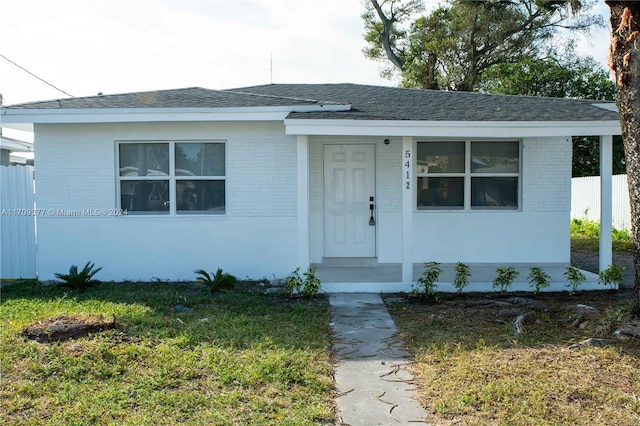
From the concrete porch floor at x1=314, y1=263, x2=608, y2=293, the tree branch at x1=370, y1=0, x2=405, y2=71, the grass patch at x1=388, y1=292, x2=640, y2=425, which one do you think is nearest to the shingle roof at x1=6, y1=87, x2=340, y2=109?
the concrete porch floor at x1=314, y1=263, x2=608, y2=293

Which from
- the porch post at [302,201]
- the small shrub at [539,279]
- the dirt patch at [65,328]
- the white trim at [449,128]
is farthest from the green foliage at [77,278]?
the small shrub at [539,279]

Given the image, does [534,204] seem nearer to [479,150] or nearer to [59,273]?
[479,150]

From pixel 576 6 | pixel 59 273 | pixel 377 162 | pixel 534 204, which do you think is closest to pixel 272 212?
pixel 377 162

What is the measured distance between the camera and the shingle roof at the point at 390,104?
9406mm

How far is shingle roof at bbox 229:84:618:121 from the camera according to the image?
9.36 meters

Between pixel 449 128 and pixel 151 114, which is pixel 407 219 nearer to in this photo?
pixel 449 128

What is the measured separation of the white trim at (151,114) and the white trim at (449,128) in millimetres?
697

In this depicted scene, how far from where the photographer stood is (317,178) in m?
11.1

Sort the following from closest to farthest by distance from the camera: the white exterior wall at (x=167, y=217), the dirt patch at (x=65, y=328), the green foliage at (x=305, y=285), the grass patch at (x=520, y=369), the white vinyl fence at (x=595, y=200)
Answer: the grass patch at (x=520, y=369) < the dirt patch at (x=65, y=328) < the green foliage at (x=305, y=285) < the white exterior wall at (x=167, y=217) < the white vinyl fence at (x=595, y=200)

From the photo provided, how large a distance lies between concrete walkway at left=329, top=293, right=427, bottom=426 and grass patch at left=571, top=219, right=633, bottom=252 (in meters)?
9.92

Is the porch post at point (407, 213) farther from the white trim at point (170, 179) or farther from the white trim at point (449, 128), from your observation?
the white trim at point (170, 179)

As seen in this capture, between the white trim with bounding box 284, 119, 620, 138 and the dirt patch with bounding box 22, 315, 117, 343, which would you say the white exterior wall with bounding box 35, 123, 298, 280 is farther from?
the dirt patch with bounding box 22, 315, 117, 343

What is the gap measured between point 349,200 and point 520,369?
241 inches

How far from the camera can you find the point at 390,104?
1073 centimetres
